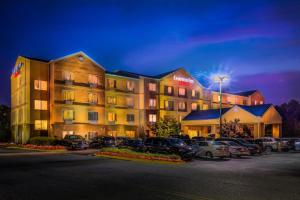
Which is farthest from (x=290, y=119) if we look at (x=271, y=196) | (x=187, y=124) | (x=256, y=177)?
(x=271, y=196)

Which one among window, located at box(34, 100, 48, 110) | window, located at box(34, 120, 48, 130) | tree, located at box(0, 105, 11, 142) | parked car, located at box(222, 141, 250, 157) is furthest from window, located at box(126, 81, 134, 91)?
parked car, located at box(222, 141, 250, 157)

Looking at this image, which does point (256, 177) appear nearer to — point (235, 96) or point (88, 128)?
point (88, 128)

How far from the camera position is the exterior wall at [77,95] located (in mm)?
48062

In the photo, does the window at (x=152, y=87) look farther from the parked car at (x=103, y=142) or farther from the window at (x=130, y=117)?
the parked car at (x=103, y=142)

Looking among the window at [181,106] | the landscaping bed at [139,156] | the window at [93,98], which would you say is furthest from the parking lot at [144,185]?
the window at [181,106]

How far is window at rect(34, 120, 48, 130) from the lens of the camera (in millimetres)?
47781

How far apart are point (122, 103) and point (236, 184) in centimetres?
4455

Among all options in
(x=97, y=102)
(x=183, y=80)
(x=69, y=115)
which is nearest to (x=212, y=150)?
(x=69, y=115)

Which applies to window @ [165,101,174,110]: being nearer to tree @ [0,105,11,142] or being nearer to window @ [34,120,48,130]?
window @ [34,120,48,130]

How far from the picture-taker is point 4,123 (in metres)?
68.1

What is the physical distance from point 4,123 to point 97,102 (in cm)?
2691

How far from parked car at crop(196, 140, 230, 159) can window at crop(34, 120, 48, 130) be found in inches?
1118

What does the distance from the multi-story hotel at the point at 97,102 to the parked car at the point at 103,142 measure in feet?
27.5

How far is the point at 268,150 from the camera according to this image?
3728 cm
